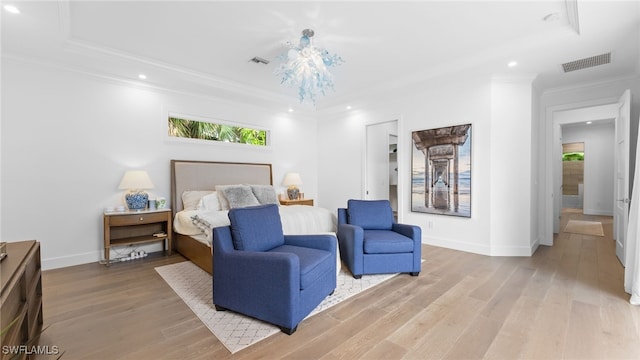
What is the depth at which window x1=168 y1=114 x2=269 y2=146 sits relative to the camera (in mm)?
4684

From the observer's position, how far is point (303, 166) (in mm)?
6391

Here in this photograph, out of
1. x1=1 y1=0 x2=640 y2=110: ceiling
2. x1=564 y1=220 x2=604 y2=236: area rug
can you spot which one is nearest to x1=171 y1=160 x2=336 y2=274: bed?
x1=1 y1=0 x2=640 y2=110: ceiling

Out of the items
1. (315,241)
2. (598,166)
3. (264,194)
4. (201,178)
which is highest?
(598,166)

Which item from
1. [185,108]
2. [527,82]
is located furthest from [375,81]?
[185,108]

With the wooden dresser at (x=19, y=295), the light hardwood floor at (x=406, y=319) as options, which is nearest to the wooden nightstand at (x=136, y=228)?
the light hardwood floor at (x=406, y=319)

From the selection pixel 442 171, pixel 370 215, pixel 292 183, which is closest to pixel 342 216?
pixel 370 215

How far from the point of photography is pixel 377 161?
5.86 m

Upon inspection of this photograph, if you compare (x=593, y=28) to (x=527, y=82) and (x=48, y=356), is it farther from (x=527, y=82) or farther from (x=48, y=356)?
(x=48, y=356)

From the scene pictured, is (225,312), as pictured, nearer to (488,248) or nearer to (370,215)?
(370,215)

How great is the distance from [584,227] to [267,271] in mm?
7243

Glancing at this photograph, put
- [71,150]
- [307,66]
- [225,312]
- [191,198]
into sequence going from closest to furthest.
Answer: [225,312]
[307,66]
[71,150]
[191,198]

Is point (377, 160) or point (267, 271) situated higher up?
point (377, 160)

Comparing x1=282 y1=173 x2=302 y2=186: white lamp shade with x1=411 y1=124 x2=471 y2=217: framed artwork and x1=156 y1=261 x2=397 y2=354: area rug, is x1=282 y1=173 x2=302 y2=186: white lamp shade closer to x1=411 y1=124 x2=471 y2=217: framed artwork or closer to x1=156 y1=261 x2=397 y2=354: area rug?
x1=411 y1=124 x2=471 y2=217: framed artwork

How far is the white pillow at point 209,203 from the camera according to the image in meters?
4.20
